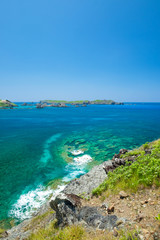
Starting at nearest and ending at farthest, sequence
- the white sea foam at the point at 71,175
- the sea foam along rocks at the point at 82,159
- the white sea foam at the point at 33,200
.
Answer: the white sea foam at the point at 33,200, the white sea foam at the point at 71,175, the sea foam along rocks at the point at 82,159

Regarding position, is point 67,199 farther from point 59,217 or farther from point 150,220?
point 150,220

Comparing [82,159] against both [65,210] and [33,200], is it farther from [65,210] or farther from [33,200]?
[65,210]

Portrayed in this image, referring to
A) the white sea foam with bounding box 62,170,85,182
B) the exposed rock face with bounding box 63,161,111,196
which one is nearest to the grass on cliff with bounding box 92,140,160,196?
the exposed rock face with bounding box 63,161,111,196

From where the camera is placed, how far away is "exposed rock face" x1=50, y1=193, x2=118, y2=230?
20.6 feet

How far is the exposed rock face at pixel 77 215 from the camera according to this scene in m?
6.28

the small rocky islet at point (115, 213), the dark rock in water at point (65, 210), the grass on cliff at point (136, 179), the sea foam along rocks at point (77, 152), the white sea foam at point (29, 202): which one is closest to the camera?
the small rocky islet at point (115, 213)

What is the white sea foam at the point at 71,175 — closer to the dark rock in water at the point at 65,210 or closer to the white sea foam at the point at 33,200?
the white sea foam at the point at 33,200

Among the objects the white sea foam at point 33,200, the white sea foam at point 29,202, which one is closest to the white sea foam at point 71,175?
the white sea foam at point 33,200

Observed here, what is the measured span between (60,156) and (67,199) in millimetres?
20596

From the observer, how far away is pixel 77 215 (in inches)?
308

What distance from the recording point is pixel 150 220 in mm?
5668

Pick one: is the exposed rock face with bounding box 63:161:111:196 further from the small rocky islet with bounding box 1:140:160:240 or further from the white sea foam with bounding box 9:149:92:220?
the small rocky islet with bounding box 1:140:160:240

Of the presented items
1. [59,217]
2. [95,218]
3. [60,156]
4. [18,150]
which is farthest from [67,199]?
[18,150]

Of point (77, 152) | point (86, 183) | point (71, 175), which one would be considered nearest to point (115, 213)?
point (86, 183)
